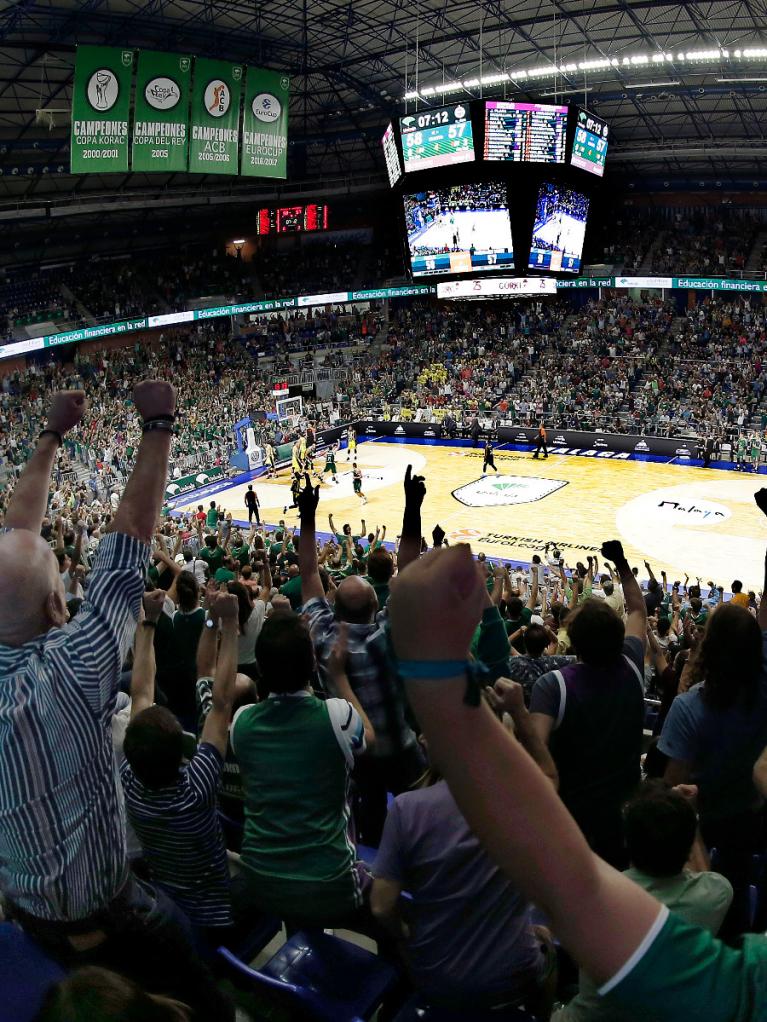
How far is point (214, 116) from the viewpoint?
22578 mm

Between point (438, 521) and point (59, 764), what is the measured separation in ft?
77.5

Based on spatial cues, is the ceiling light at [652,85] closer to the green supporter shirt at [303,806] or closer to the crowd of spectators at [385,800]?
the crowd of spectators at [385,800]

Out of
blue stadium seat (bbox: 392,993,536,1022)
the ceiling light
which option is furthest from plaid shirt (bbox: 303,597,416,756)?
the ceiling light

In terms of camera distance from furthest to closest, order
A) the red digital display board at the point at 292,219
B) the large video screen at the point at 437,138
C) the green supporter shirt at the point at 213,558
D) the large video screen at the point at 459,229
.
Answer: the red digital display board at the point at 292,219 → the large video screen at the point at 459,229 → the large video screen at the point at 437,138 → the green supporter shirt at the point at 213,558

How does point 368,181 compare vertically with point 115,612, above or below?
above

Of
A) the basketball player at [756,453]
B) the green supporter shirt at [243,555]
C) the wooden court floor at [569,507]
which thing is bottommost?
the wooden court floor at [569,507]

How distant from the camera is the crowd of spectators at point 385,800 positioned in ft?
4.74

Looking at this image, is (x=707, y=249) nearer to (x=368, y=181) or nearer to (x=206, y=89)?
(x=368, y=181)

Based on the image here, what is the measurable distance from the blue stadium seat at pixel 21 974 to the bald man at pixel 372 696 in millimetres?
1719

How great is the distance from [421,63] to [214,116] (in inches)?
584

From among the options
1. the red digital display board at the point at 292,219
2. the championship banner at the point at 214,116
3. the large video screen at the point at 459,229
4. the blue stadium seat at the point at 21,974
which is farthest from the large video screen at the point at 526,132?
the blue stadium seat at the point at 21,974

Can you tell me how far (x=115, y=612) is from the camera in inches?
103

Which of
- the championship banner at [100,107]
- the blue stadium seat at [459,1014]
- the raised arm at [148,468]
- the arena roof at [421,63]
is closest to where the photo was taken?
the raised arm at [148,468]

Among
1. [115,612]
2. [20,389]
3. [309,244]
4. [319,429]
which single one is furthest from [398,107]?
[115,612]
